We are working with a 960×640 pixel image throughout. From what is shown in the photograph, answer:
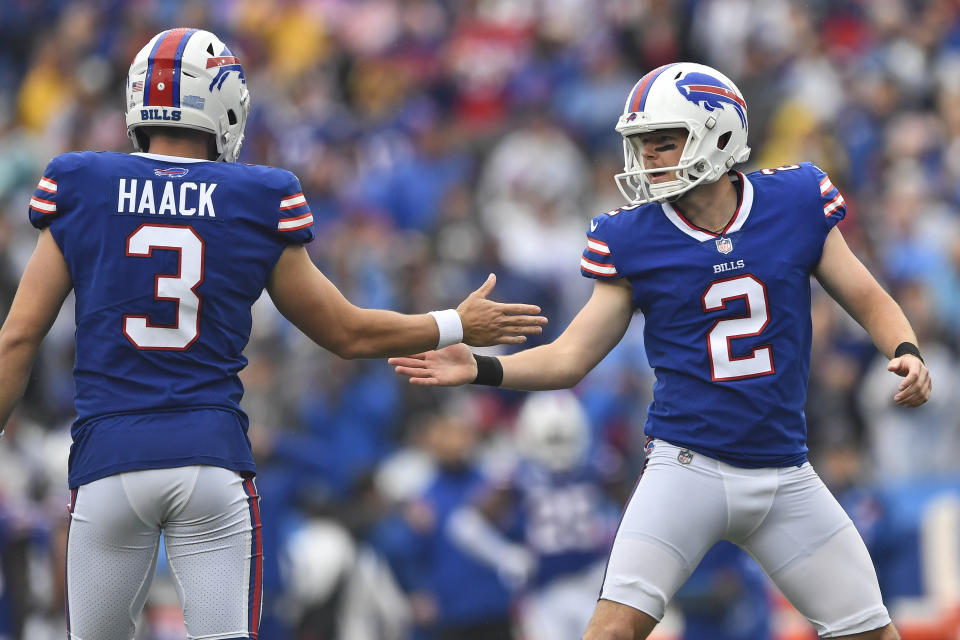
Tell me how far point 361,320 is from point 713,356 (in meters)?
1.19

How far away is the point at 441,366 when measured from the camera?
17.2ft

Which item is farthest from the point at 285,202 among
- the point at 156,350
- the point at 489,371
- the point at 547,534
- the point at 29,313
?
the point at 547,534

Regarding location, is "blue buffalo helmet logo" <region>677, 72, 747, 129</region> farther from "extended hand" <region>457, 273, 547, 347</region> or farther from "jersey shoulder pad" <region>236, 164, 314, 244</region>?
"jersey shoulder pad" <region>236, 164, 314, 244</region>

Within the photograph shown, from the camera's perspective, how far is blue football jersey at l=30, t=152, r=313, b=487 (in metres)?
4.48

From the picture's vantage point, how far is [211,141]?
477 cm

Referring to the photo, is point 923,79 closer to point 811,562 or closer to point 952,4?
point 952,4

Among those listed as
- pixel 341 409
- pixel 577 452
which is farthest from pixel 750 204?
pixel 341 409

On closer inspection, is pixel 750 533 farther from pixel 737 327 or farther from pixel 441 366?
pixel 441 366

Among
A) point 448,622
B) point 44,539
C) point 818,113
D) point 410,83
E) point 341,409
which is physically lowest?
point 448,622

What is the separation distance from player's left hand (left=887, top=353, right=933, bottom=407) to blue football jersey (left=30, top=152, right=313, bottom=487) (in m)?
2.03

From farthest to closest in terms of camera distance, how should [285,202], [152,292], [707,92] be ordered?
[707,92] → [285,202] → [152,292]

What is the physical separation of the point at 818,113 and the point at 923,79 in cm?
95

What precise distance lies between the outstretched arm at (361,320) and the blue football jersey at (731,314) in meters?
0.39

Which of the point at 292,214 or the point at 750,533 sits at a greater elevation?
the point at 292,214
